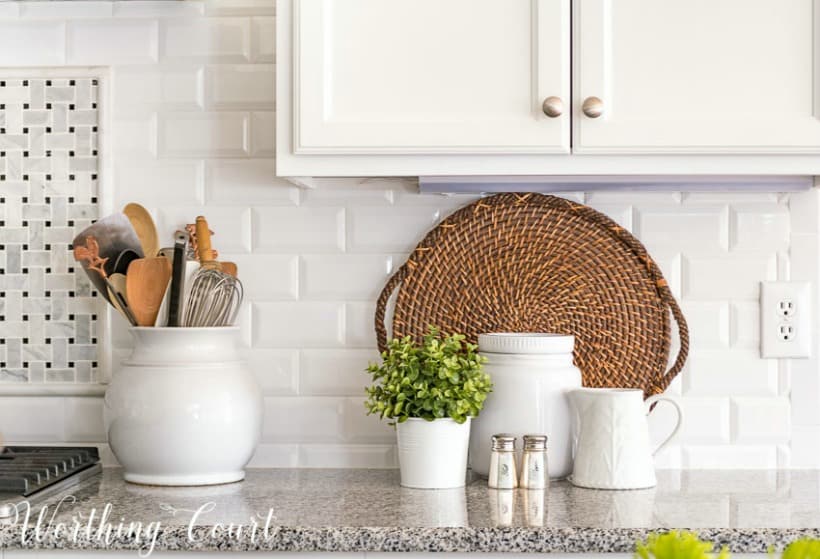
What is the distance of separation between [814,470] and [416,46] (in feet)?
3.91

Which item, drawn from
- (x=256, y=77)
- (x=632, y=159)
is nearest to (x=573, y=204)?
(x=632, y=159)

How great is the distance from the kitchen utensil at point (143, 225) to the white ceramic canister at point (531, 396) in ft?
2.42

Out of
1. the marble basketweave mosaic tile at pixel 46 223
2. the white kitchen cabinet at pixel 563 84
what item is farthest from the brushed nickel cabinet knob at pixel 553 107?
the marble basketweave mosaic tile at pixel 46 223

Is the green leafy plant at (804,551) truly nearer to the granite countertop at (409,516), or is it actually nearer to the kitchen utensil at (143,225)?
the granite countertop at (409,516)

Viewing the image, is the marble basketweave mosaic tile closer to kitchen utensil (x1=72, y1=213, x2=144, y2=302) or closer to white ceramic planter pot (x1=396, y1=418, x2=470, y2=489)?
kitchen utensil (x1=72, y1=213, x2=144, y2=302)

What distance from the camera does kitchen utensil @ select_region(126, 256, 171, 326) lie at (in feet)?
6.12

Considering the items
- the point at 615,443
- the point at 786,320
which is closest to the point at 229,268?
the point at 615,443

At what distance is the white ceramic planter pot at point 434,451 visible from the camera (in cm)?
177

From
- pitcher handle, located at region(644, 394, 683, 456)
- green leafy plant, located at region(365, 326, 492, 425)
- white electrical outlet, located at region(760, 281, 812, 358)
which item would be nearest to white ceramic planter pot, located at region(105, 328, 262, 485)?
green leafy plant, located at region(365, 326, 492, 425)

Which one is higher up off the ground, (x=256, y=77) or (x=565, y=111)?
(x=256, y=77)

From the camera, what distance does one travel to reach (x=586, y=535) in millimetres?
1461

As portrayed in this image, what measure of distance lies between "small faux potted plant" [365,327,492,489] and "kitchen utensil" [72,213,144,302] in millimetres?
581

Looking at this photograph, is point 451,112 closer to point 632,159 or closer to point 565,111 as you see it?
point 565,111

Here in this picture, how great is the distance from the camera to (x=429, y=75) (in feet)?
5.70
